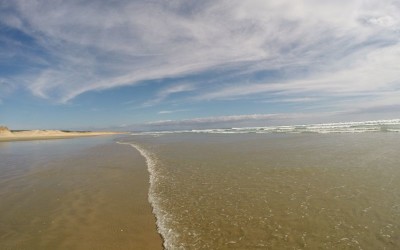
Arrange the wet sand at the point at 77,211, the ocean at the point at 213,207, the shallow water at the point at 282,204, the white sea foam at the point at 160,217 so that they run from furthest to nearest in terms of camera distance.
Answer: the wet sand at the point at 77,211 → the white sea foam at the point at 160,217 → the ocean at the point at 213,207 → the shallow water at the point at 282,204

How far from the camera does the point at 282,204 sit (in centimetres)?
828

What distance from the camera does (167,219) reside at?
7.70 m

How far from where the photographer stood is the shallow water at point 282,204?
6172 millimetres

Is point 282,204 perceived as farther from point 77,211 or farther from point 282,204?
point 77,211

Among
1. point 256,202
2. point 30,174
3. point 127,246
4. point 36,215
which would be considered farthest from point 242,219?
point 30,174

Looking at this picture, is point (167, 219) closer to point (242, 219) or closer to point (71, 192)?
point (242, 219)

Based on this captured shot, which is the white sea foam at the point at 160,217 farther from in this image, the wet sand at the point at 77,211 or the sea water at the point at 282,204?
the wet sand at the point at 77,211

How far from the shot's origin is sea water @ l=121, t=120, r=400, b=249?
6.17 meters

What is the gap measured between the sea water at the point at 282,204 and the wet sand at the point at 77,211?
629 millimetres

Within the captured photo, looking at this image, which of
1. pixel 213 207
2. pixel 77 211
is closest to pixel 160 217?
pixel 213 207

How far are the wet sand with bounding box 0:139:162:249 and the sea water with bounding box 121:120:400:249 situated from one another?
2.06 ft

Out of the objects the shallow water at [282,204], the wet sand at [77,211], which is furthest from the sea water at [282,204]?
the wet sand at [77,211]

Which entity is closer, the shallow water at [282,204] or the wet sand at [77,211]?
the shallow water at [282,204]

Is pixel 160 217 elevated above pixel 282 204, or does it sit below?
below
